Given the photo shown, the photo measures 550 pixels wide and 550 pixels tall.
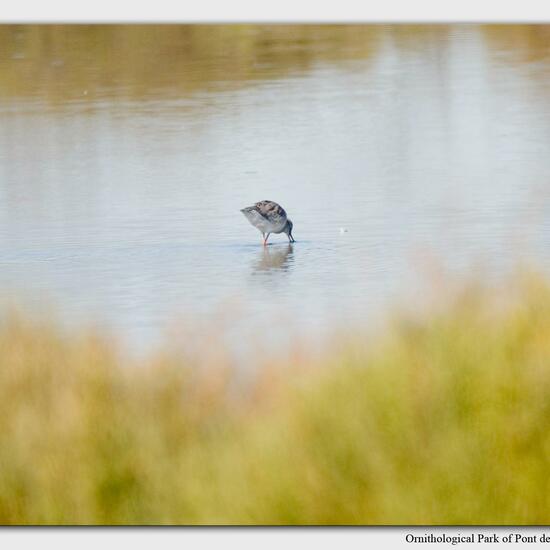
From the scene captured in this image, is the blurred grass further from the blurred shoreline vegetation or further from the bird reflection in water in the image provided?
the bird reflection in water

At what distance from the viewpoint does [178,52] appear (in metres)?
5.34

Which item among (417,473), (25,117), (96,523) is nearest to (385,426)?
(417,473)

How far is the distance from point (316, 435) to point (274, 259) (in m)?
1.86

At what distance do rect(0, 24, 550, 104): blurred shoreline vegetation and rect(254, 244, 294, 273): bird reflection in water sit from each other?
717 mm

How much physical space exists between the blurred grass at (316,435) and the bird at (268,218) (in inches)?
69.3

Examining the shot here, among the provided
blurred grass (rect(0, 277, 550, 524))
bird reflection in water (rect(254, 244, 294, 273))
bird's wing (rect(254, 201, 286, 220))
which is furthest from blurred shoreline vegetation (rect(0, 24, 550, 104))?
blurred grass (rect(0, 277, 550, 524))

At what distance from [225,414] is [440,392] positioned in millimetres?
594

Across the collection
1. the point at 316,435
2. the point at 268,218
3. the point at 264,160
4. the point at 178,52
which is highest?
the point at 178,52

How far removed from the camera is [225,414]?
3.98m

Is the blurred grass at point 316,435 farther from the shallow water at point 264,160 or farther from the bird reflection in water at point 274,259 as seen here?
the bird reflection in water at point 274,259

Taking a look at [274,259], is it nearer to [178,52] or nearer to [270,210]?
[270,210]

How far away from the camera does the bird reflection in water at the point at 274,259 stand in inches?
219

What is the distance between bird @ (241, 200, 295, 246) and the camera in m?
5.75
